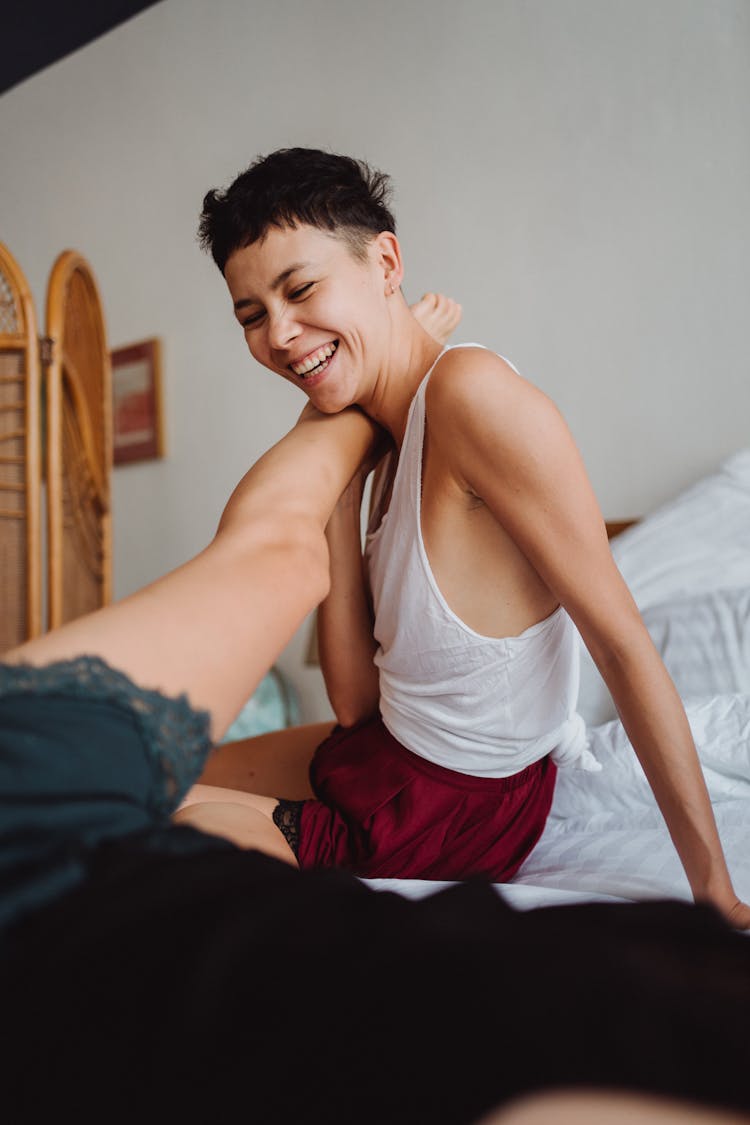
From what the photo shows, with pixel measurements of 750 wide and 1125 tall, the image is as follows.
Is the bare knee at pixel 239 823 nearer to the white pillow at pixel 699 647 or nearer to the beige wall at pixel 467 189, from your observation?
the white pillow at pixel 699 647

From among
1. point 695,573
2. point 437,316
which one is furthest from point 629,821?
point 437,316

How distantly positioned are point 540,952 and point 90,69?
4.07 meters

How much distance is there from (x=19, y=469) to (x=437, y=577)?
1.19 meters

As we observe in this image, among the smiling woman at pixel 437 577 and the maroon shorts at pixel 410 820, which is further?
the maroon shorts at pixel 410 820

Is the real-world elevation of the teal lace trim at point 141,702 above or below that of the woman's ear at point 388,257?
below

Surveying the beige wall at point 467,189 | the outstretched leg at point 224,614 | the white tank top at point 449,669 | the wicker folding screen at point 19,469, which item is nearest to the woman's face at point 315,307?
the white tank top at point 449,669

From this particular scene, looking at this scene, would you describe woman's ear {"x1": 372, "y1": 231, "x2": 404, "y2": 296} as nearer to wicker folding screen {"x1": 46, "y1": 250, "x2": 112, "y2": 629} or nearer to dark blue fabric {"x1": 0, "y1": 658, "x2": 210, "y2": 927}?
dark blue fabric {"x1": 0, "y1": 658, "x2": 210, "y2": 927}

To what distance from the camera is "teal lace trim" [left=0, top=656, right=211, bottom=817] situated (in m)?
0.51

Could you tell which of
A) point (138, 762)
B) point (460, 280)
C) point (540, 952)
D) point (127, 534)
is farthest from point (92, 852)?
point (127, 534)

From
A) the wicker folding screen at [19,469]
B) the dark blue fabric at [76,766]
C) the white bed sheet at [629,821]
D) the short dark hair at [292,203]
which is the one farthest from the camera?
the wicker folding screen at [19,469]

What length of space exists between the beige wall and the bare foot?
3.22ft

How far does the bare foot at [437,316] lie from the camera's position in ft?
4.64

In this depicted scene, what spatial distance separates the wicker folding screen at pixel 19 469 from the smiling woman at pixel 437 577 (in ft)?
2.67

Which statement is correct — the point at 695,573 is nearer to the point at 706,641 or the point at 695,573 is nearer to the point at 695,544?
the point at 695,544
